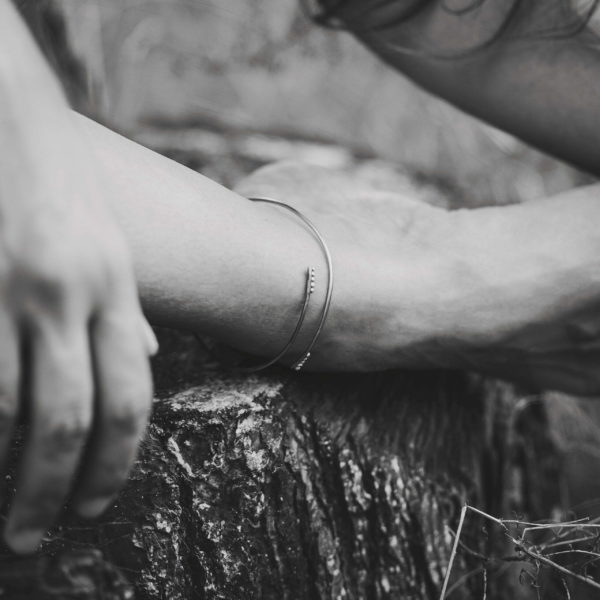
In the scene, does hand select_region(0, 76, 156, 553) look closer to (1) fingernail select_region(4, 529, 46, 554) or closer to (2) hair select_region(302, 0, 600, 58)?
(1) fingernail select_region(4, 529, 46, 554)

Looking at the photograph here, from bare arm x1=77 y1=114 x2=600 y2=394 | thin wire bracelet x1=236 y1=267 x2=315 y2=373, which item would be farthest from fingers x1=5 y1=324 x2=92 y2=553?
thin wire bracelet x1=236 y1=267 x2=315 y2=373

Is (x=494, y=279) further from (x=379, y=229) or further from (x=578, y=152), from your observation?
(x=578, y=152)

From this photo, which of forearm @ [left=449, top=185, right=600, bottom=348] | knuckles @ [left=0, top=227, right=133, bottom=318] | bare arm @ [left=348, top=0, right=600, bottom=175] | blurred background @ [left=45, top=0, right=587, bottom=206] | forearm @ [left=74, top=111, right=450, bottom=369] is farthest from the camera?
blurred background @ [left=45, top=0, right=587, bottom=206]

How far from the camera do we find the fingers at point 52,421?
36 cm

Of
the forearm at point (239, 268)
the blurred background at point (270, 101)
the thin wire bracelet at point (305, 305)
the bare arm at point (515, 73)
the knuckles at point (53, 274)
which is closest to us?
the knuckles at point (53, 274)

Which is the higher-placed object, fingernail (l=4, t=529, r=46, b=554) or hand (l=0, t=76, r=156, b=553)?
hand (l=0, t=76, r=156, b=553)

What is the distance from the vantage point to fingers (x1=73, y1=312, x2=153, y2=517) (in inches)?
15.0

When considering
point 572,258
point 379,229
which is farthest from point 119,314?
point 572,258

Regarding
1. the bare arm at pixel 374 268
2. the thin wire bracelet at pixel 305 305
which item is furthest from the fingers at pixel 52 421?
the thin wire bracelet at pixel 305 305

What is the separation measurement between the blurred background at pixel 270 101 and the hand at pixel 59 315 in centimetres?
90

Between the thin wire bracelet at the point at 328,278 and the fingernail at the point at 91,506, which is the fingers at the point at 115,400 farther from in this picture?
the thin wire bracelet at the point at 328,278

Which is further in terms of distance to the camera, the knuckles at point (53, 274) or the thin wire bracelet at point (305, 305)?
the thin wire bracelet at point (305, 305)

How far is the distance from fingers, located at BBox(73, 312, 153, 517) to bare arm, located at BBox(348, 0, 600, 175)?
31.2 inches

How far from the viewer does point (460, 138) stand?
2.25 meters
